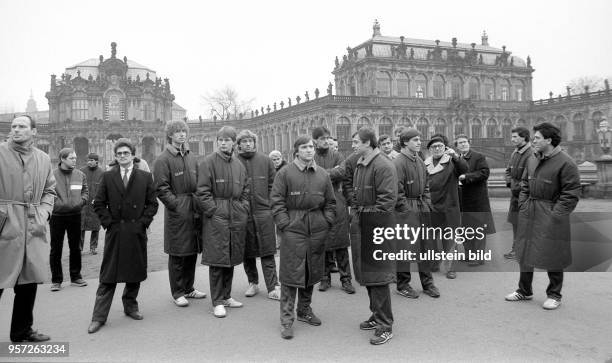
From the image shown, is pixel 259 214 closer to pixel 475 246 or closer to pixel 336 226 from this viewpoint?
pixel 336 226

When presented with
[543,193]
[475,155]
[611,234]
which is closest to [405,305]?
[543,193]

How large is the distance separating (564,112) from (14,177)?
2423 inches

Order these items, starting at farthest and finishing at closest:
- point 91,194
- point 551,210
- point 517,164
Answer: point 91,194
point 517,164
point 551,210

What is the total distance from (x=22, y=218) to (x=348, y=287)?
452cm

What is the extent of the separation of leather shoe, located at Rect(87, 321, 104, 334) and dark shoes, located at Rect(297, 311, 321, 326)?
7.99 ft

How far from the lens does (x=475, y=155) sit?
9.00 meters

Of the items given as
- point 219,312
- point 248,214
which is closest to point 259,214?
point 248,214

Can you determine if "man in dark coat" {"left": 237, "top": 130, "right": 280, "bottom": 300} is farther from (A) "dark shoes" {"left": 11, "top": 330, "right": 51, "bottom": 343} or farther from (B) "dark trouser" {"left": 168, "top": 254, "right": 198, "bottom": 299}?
(A) "dark shoes" {"left": 11, "top": 330, "right": 51, "bottom": 343}

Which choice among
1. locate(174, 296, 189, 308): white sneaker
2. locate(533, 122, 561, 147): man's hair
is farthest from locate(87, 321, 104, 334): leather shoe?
locate(533, 122, 561, 147): man's hair

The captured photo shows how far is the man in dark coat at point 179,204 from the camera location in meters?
6.59

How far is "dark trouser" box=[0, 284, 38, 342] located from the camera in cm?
522

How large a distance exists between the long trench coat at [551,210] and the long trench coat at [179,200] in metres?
4.62

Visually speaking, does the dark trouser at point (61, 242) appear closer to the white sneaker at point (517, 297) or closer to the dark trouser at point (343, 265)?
the dark trouser at point (343, 265)

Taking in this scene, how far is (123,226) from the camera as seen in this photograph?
5957mm
